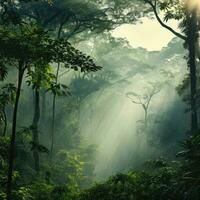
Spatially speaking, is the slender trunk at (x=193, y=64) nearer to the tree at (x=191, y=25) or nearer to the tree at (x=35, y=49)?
the tree at (x=191, y=25)

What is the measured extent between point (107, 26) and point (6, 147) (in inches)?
668

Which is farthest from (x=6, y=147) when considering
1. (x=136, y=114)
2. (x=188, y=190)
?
(x=136, y=114)

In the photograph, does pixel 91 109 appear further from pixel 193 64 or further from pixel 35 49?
pixel 35 49

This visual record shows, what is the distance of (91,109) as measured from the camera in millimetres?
58719

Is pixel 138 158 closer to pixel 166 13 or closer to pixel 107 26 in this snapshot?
pixel 107 26

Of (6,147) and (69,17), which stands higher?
(69,17)

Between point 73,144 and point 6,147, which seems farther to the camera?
point 73,144

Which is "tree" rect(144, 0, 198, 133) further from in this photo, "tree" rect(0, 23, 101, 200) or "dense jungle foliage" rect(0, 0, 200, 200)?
"tree" rect(0, 23, 101, 200)

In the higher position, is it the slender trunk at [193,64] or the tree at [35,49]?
the slender trunk at [193,64]

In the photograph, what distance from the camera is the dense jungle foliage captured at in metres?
9.05

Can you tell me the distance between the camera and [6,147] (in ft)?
35.9

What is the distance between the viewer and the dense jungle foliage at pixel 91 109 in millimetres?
9055

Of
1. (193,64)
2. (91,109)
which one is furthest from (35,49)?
(91,109)

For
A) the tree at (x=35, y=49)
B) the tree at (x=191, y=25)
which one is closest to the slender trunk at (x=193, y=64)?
the tree at (x=191, y=25)
